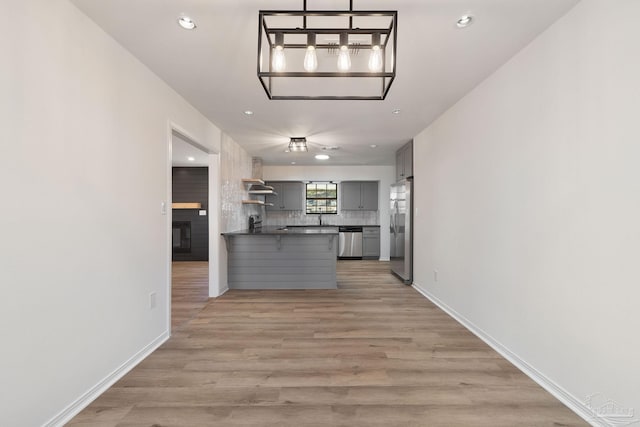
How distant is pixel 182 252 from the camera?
7785 mm

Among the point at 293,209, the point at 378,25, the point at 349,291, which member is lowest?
the point at 349,291

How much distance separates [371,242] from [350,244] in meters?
0.59

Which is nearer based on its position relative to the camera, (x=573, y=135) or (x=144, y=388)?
(x=573, y=135)

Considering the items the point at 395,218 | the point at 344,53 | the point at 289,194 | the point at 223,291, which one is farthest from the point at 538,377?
the point at 289,194

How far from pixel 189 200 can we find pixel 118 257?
6052 millimetres

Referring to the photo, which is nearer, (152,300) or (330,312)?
(152,300)

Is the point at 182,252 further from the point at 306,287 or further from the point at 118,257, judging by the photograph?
the point at 118,257

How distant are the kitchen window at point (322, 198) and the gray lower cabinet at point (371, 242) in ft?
3.58

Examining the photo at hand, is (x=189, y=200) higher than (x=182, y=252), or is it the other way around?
(x=189, y=200)

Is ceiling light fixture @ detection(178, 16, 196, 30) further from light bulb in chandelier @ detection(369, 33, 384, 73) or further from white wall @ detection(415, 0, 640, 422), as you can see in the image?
white wall @ detection(415, 0, 640, 422)

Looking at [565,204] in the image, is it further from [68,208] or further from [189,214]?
[189,214]

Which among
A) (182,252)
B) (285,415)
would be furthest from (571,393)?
(182,252)

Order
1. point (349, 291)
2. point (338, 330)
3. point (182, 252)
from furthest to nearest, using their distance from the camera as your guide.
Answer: point (182, 252)
point (349, 291)
point (338, 330)

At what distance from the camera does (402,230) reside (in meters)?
5.31
